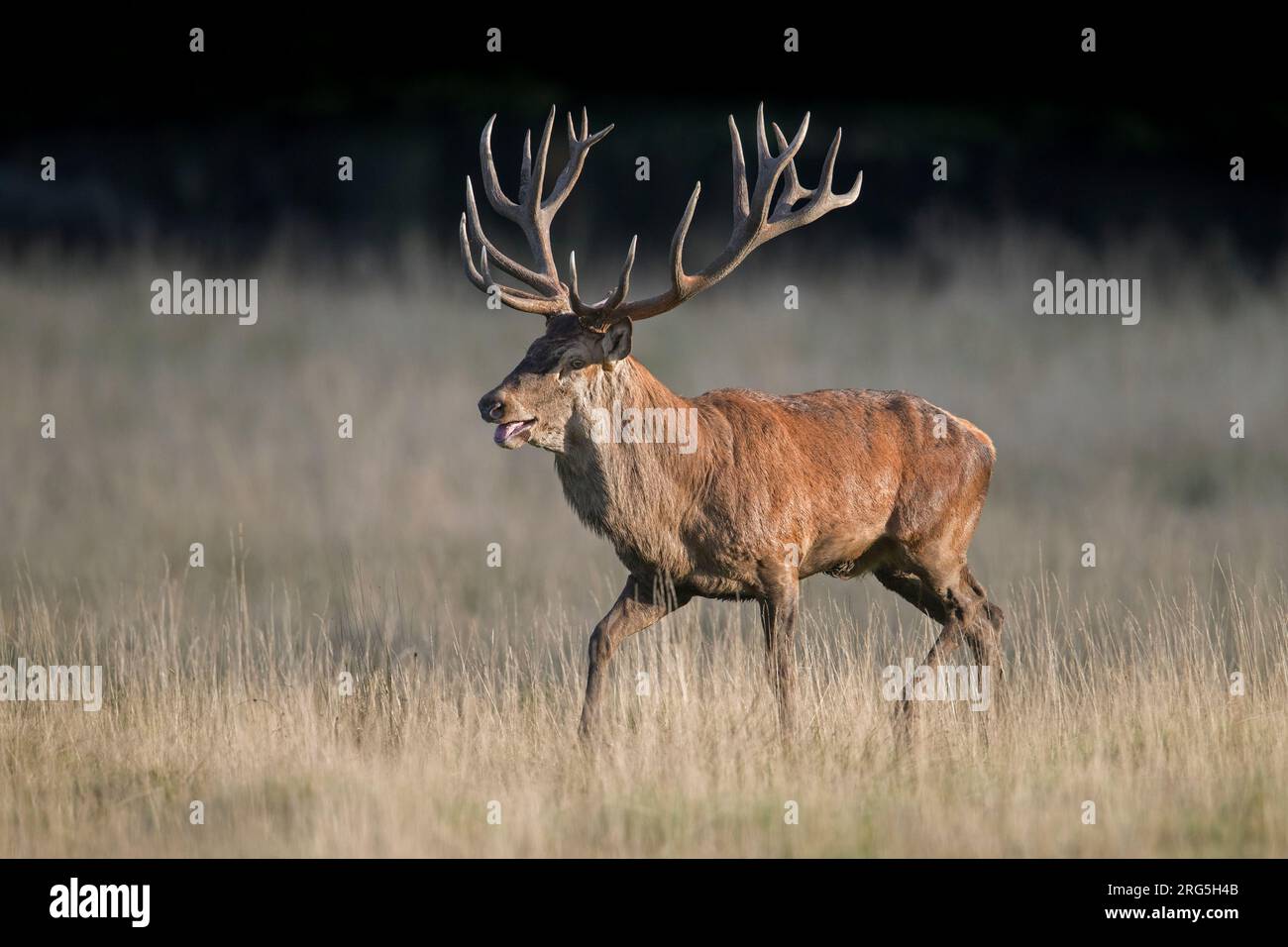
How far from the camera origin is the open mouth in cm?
743

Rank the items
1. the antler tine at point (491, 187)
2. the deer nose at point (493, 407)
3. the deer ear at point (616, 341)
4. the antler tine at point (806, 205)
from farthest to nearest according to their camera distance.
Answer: the antler tine at point (491, 187) → the antler tine at point (806, 205) → the deer ear at point (616, 341) → the deer nose at point (493, 407)

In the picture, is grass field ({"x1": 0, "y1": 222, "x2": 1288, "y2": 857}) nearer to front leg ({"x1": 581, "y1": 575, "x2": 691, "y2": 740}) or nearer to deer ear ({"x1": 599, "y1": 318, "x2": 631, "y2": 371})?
front leg ({"x1": 581, "y1": 575, "x2": 691, "y2": 740})

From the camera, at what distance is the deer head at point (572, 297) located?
24.7ft

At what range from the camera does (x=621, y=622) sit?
784 centimetres

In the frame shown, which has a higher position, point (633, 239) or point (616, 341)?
point (633, 239)

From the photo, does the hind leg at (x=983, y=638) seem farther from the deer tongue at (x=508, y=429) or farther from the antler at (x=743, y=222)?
the deer tongue at (x=508, y=429)

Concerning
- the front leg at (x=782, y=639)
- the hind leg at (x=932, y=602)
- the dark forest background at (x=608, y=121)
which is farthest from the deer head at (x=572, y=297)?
the dark forest background at (x=608, y=121)

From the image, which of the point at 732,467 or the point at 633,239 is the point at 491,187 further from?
the point at 732,467

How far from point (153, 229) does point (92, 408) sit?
169 inches

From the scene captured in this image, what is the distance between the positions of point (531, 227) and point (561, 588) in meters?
5.64

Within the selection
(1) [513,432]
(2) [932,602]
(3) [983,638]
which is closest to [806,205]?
(1) [513,432]

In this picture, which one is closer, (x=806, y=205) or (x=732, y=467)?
(x=732, y=467)

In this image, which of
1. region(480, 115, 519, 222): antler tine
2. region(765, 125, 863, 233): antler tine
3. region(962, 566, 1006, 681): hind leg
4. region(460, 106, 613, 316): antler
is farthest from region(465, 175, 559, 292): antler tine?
region(962, 566, 1006, 681): hind leg

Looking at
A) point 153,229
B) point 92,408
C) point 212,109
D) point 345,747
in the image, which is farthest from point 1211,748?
point 212,109
